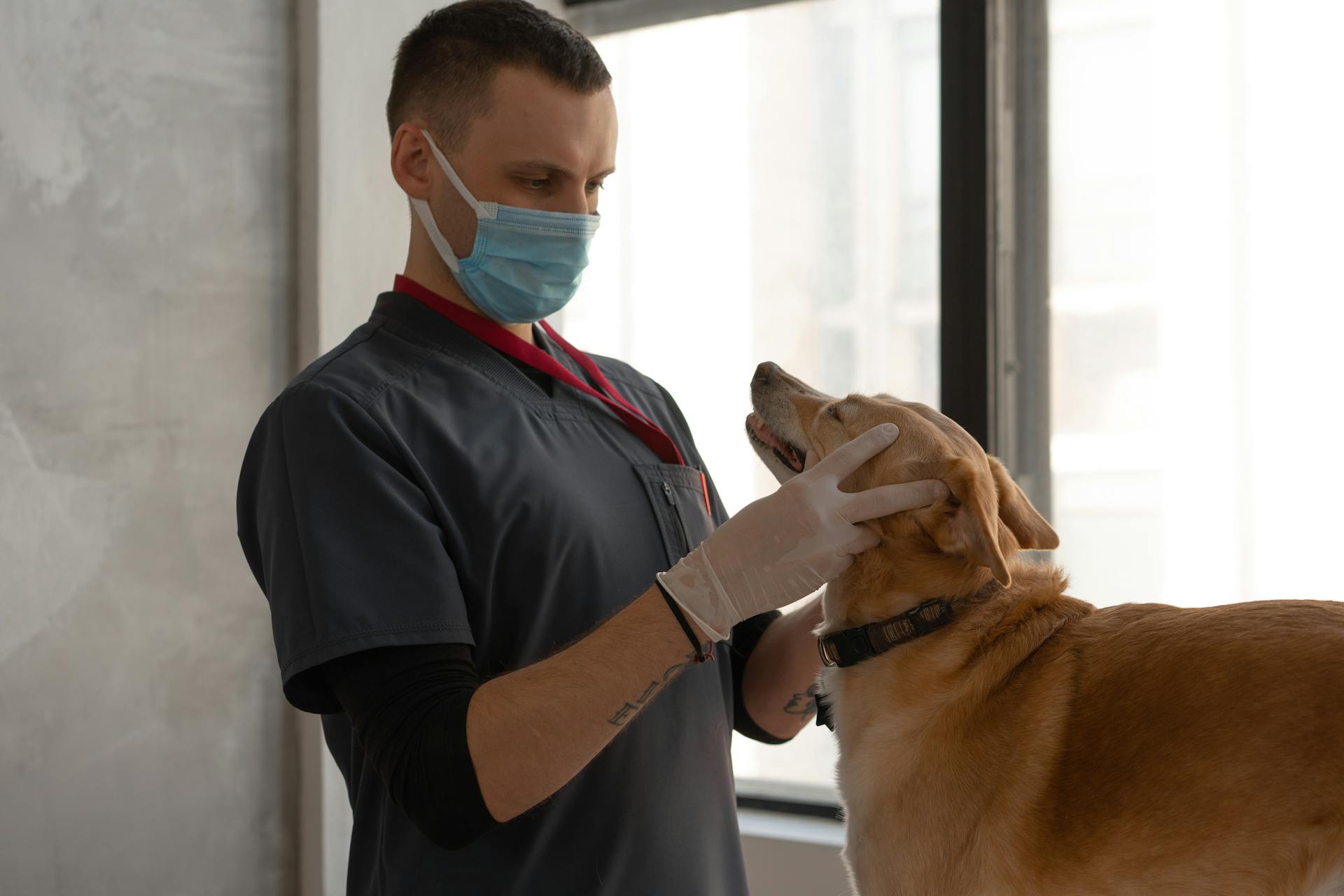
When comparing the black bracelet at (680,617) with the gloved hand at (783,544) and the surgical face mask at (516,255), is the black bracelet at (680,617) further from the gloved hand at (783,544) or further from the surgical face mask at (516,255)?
the surgical face mask at (516,255)

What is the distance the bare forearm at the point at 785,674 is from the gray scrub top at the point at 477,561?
10 cm

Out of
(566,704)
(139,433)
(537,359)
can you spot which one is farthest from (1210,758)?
(139,433)

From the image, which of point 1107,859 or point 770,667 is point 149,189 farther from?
point 1107,859

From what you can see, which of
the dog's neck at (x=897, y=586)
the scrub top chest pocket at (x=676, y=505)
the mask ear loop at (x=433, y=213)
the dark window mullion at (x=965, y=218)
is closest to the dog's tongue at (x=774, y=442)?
the scrub top chest pocket at (x=676, y=505)

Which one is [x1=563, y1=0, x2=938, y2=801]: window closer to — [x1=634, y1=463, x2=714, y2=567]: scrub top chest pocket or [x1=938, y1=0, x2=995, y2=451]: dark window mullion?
[x1=938, y1=0, x2=995, y2=451]: dark window mullion

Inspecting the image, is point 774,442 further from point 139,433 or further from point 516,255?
point 139,433

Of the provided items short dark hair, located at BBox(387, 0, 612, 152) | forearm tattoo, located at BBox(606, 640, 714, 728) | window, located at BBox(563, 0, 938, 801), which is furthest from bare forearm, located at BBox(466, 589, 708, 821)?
window, located at BBox(563, 0, 938, 801)

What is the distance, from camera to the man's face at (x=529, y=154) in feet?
4.50

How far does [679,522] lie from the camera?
1.48 metres

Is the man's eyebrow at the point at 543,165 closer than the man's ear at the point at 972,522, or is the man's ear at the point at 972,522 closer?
the man's ear at the point at 972,522

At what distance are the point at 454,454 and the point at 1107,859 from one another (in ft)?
2.74

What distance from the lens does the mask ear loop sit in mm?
1438

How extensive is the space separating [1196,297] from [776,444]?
1365 mm

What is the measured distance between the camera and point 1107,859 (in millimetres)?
1062
